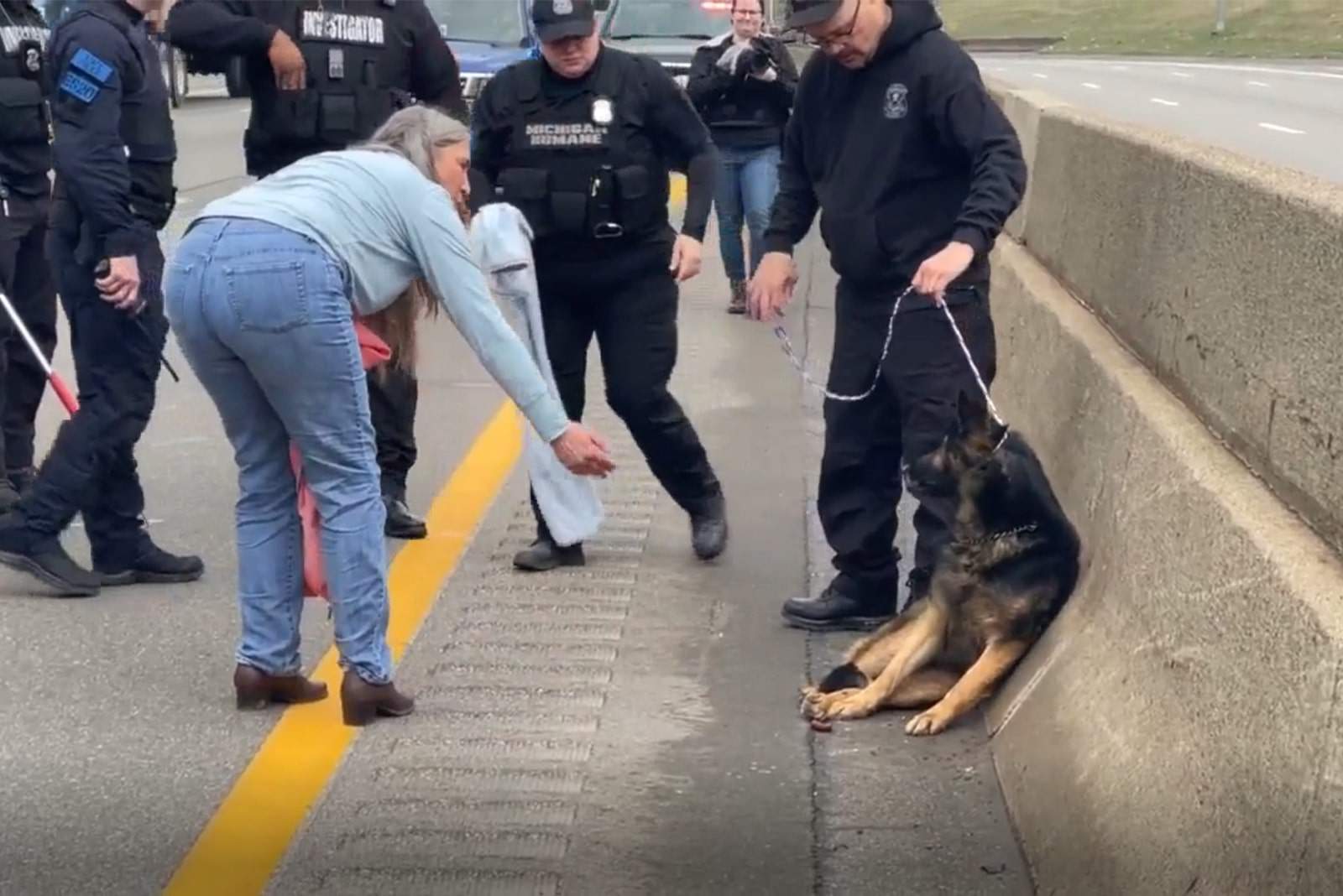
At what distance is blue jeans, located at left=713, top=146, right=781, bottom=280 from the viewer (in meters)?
11.3

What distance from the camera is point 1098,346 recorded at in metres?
5.11

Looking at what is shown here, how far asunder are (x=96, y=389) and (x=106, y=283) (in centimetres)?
39

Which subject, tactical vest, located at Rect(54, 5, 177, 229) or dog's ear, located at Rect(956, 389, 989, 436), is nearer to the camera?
dog's ear, located at Rect(956, 389, 989, 436)

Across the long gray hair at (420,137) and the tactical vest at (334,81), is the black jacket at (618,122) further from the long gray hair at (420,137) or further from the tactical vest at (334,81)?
the long gray hair at (420,137)

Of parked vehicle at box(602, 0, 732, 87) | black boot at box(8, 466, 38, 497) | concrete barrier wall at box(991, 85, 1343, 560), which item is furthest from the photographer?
parked vehicle at box(602, 0, 732, 87)

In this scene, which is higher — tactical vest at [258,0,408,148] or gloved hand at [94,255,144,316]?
tactical vest at [258,0,408,148]

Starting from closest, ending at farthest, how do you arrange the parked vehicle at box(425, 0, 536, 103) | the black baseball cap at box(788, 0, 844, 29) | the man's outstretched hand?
1. the black baseball cap at box(788, 0, 844, 29)
2. the man's outstretched hand
3. the parked vehicle at box(425, 0, 536, 103)

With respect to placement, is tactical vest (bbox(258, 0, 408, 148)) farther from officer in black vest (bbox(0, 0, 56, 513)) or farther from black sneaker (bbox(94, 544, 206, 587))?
black sneaker (bbox(94, 544, 206, 587))

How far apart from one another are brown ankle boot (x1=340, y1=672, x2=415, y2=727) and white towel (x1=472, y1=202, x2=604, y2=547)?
116 centimetres

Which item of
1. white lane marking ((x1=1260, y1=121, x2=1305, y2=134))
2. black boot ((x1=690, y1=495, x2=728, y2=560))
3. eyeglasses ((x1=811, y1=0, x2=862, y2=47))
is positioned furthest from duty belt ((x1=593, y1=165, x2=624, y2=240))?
white lane marking ((x1=1260, y1=121, x2=1305, y2=134))

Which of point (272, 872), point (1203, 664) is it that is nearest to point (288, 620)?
point (272, 872)

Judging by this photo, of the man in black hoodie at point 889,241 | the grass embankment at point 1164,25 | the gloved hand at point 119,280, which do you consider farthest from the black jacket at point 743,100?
the grass embankment at point 1164,25

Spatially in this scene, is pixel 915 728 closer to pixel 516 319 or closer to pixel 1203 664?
pixel 1203 664

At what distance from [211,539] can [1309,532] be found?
4445 millimetres
